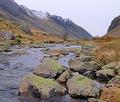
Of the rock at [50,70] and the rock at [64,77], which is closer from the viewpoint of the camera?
the rock at [64,77]

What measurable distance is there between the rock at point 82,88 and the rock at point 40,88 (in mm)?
534

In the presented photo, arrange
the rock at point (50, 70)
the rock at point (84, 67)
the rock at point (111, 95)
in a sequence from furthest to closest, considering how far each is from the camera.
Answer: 1. the rock at point (84, 67)
2. the rock at point (50, 70)
3. the rock at point (111, 95)

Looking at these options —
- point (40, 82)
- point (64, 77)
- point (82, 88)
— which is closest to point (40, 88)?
point (40, 82)

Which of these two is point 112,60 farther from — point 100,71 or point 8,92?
point 8,92

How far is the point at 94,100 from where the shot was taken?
17078mm

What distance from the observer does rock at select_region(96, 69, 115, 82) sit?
22.9m

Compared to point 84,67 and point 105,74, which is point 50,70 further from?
point 105,74

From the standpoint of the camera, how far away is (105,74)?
23078 mm

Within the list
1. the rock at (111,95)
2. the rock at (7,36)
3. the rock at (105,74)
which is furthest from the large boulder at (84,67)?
the rock at (7,36)

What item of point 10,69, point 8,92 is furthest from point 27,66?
point 8,92

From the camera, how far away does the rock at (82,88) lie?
60.6 feet

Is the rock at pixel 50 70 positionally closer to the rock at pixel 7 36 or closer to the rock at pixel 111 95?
the rock at pixel 111 95

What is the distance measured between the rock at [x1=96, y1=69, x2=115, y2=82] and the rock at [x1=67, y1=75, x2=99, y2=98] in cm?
408

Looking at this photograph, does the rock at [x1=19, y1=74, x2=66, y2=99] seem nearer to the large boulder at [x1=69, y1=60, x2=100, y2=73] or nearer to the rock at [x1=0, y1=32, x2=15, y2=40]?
the large boulder at [x1=69, y1=60, x2=100, y2=73]
